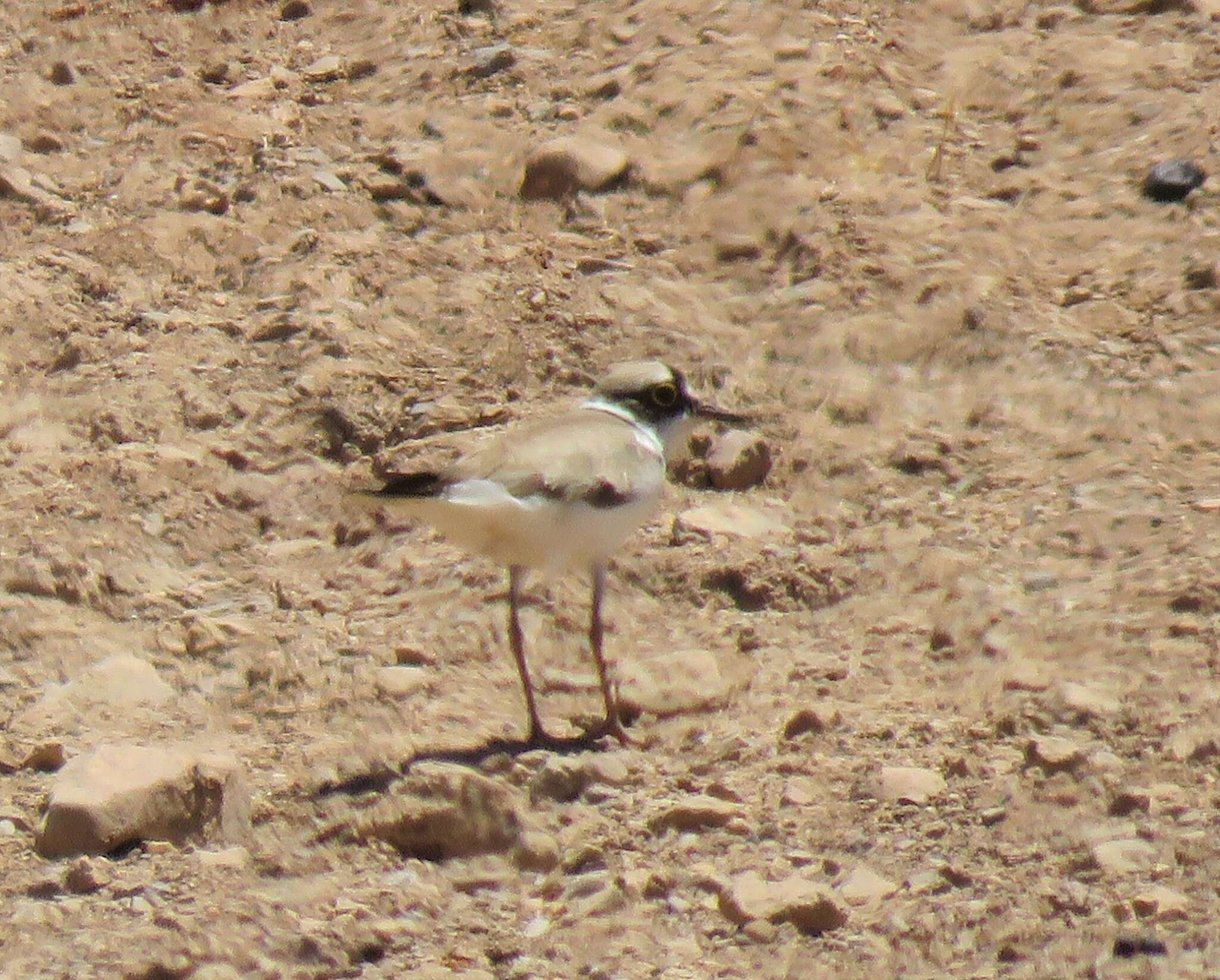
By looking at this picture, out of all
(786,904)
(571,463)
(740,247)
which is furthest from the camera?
(740,247)

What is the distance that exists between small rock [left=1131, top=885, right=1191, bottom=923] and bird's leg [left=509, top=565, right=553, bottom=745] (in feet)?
5.67

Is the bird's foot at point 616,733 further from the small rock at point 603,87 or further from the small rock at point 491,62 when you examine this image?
the small rock at point 491,62

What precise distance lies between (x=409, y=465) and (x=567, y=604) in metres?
0.89

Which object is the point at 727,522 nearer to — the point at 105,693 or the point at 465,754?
the point at 465,754

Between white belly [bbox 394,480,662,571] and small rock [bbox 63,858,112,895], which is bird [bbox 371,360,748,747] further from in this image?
small rock [bbox 63,858,112,895]

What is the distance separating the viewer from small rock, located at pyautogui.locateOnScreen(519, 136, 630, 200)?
26.5 ft

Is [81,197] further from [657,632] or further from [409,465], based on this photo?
[657,632]

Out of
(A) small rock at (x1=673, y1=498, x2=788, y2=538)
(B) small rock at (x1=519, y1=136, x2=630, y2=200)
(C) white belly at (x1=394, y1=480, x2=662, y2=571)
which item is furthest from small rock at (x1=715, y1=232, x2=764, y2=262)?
Result: (C) white belly at (x1=394, y1=480, x2=662, y2=571)

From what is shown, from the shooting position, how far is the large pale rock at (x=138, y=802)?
206 inches

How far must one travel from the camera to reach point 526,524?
576 cm

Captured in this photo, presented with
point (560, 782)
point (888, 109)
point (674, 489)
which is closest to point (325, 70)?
point (888, 109)

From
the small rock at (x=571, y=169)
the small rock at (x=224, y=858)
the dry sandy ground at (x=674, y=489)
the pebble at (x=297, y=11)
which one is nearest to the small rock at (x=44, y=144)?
the dry sandy ground at (x=674, y=489)

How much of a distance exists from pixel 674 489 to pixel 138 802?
236 cm

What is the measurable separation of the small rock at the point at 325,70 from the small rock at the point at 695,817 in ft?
15.1
